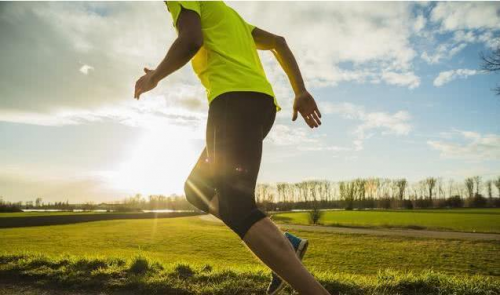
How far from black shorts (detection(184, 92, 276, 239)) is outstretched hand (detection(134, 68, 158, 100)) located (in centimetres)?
35

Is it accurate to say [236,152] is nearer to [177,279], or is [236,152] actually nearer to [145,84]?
[145,84]

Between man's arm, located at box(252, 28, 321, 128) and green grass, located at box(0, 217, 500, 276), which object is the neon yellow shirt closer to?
man's arm, located at box(252, 28, 321, 128)

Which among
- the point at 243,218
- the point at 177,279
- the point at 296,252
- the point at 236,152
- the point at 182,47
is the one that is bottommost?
the point at 177,279

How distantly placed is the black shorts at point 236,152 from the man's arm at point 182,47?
0.27 m

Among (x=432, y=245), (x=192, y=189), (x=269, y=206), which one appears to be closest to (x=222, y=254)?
(x=432, y=245)

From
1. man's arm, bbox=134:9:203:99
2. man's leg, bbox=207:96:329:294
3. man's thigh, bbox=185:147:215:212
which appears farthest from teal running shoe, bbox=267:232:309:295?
man's arm, bbox=134:9:203:99

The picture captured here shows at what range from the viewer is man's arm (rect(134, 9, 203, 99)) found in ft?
5.57

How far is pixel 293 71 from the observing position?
2.21m

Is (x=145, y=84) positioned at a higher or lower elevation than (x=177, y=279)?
higher

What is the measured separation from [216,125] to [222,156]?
163 mm

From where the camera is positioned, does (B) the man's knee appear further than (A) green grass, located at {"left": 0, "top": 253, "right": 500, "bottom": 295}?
No

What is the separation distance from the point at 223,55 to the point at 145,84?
447mm

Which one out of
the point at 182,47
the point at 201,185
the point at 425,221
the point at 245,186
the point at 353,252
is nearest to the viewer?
the point at 245,186

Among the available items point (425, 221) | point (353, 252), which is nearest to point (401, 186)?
point (425, 221)
